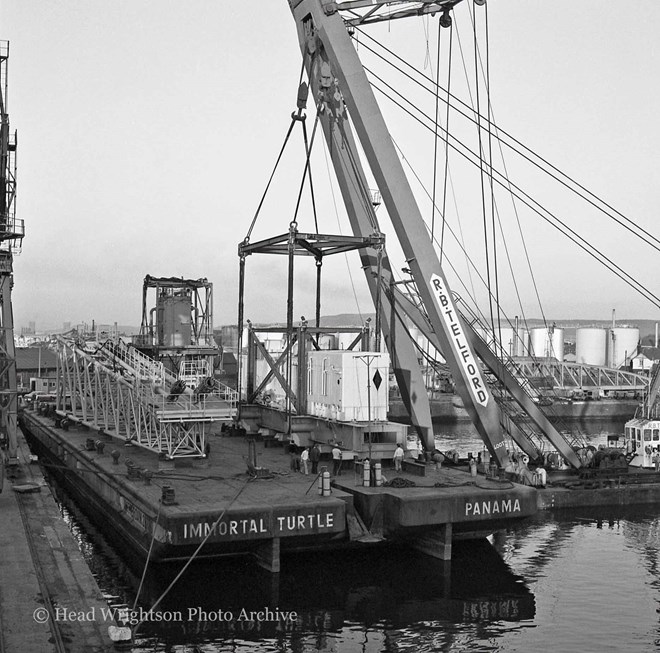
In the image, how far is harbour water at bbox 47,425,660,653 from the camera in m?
19.4

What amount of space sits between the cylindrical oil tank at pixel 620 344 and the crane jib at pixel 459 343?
12061cm

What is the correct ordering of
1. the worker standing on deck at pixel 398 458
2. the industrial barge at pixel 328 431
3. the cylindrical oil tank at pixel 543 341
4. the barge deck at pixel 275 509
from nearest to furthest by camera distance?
the barge deck at pixel 275 509, the industrial barge at pixel 328 431, the worker standing on deck at pixel 398 458, the cylindrical oil tank at pixel 543 341

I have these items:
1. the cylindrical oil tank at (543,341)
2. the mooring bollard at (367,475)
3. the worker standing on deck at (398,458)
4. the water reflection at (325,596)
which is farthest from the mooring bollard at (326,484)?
the cylindrical oil tank at (543,341)

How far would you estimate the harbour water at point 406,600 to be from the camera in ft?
63.7

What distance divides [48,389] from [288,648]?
7610 cm

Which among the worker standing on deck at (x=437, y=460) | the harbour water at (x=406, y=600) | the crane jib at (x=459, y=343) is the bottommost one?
the harbour water at (x=406, y=600)

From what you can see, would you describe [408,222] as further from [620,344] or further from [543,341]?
[543,341]

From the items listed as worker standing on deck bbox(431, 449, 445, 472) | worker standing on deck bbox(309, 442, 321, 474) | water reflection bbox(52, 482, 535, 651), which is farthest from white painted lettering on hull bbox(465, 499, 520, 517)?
worker standing on deck bbox(309, 442, 321, 474)

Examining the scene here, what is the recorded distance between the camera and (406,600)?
73.2 ft

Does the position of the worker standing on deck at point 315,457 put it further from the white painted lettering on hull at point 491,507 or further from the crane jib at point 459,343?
the crane jib at point 459,343

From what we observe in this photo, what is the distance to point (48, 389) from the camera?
88688mm

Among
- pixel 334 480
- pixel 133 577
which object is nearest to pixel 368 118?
pixel 334 480

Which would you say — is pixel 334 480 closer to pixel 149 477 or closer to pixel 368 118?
pixel 149 477

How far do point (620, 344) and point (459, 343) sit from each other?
407 feet
